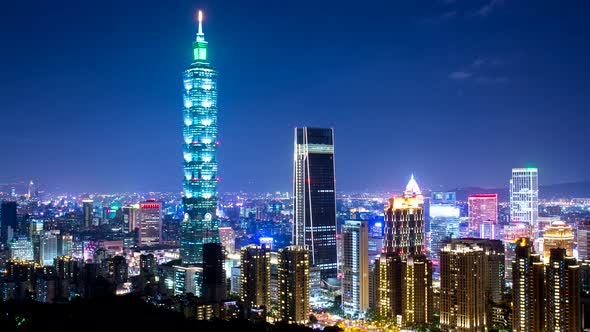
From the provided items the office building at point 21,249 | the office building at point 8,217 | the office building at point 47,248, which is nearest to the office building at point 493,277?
the office building at point 47,248

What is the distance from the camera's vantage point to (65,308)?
1233 centimetres

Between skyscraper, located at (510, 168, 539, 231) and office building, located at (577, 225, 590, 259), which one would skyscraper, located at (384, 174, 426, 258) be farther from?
skyscraper, located at (510, 168, 539, 231)

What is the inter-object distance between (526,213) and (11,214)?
23.1 m

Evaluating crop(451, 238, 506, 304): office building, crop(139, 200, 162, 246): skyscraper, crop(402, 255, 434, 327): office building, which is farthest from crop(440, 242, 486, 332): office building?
crop(139, 200, 162, 246): skyscraper

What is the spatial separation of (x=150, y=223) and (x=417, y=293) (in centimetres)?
2004

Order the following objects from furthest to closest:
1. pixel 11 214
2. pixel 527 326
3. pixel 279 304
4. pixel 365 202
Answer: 1. pixel 365 202
2. pixel 11 214
3. pixel 279 304
4. pixel 527 326

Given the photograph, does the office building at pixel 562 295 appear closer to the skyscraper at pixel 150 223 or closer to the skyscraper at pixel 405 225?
the skyscraper at pixel 405 225

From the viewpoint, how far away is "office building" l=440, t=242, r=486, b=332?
14.9 m

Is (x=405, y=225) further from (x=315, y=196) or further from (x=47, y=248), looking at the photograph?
(x=47, y=248)

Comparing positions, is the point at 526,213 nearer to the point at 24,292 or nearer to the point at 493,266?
the point at 493,266

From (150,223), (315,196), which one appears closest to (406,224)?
(315,196)

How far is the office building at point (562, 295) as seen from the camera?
12852mm

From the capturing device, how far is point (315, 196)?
1015 inches

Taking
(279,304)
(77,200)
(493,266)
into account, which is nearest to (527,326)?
(493,266)
